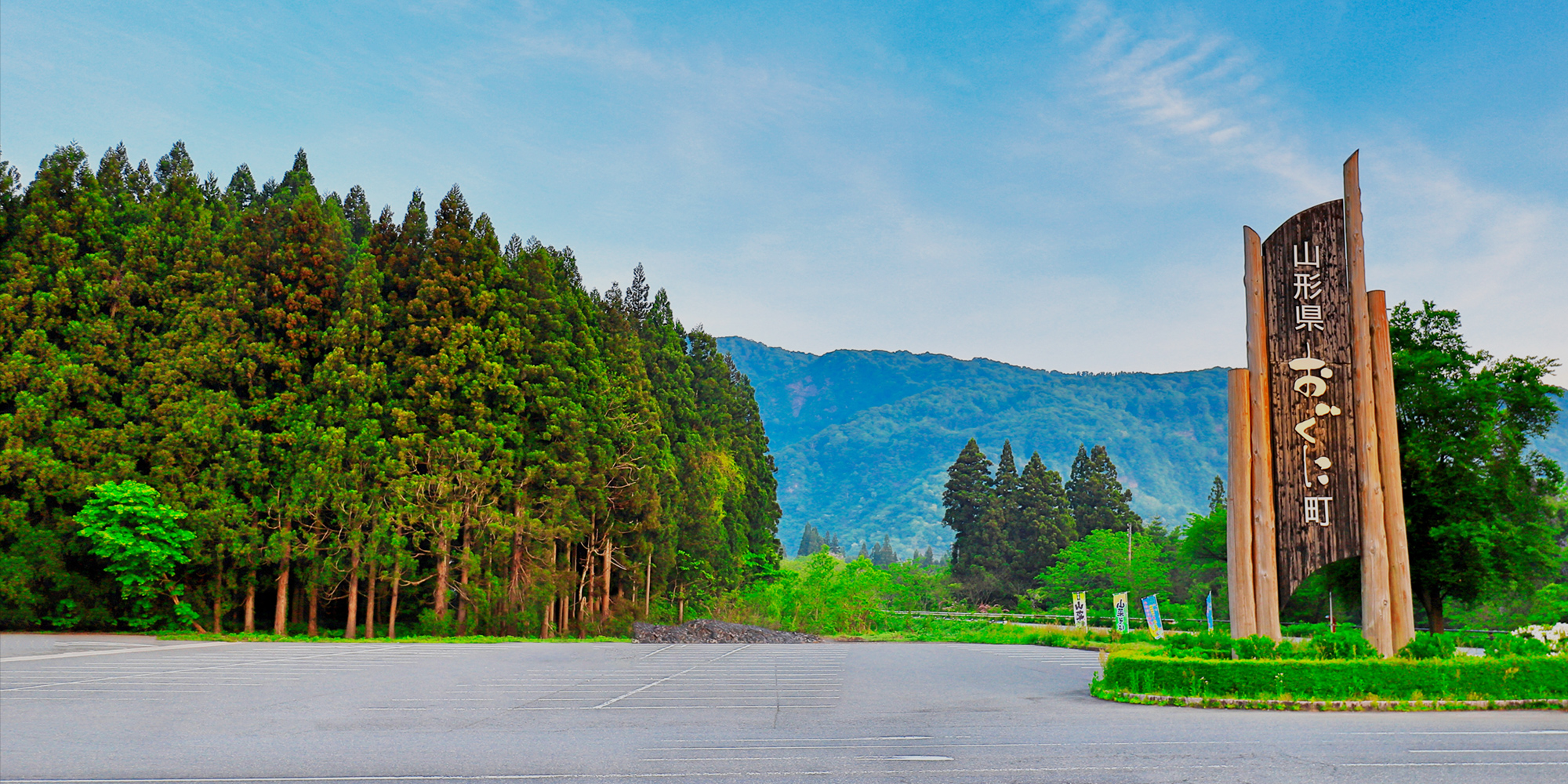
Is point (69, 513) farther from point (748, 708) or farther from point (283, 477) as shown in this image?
point (748, 708)

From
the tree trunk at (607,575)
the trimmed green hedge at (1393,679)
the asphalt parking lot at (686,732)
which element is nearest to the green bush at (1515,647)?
the trimmed green hedge at (1393,679)

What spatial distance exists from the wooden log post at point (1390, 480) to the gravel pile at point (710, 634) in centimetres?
2117

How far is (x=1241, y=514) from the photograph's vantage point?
39.8 feet

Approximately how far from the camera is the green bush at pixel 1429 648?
1095 cm

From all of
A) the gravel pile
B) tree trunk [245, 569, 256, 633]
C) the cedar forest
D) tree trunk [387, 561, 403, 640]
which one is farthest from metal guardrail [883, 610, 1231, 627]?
tree trunk [245, 569, 256, 633]

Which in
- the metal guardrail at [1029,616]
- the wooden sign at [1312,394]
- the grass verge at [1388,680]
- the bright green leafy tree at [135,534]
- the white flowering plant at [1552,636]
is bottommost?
the metal guardrail at [1029,616]

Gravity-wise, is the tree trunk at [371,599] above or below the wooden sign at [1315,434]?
below

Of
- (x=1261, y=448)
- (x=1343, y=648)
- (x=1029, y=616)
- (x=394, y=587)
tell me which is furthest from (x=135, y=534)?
(x=1029, y=616)

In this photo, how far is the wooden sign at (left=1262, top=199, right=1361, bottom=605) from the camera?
476 inches

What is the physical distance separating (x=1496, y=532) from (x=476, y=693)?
1695cm

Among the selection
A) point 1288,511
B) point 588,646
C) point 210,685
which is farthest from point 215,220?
point 1288,511

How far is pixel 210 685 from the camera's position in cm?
1295

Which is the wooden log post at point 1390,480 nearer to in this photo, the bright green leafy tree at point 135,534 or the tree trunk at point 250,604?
the bright green leafy tree at point 135,534

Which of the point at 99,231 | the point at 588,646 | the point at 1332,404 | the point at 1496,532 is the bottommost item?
the point at 588,646
